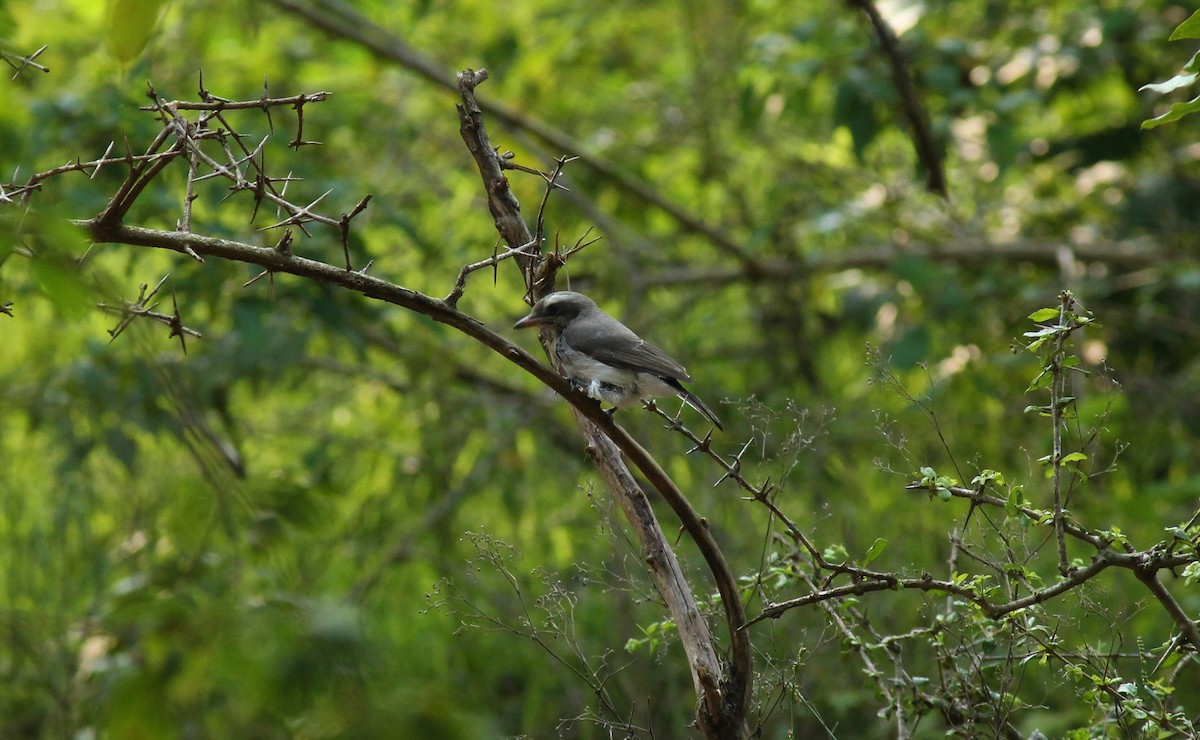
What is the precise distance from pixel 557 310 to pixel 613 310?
4.00 meters

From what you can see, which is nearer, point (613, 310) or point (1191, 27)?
point (1191, 27)

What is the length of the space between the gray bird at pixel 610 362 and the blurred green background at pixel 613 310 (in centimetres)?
54

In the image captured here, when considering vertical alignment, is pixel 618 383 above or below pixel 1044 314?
above

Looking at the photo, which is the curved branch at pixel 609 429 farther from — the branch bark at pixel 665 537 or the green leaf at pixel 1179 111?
the green leaf at pixel 1179 111

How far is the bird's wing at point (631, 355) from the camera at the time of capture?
4254 mm

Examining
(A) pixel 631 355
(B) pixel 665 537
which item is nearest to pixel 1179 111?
(B) pixel 665 537

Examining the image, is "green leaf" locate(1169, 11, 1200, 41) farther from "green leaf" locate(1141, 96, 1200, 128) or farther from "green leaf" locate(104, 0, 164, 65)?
"green leaf" locate(104, 0, 164, 65)

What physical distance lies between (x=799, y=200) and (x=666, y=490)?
251 inches

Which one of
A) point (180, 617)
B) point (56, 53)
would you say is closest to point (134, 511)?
point (56, 53)

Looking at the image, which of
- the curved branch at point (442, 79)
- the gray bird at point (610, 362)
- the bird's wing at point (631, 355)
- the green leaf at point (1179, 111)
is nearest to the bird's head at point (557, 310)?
the gray bird at point (610, 362)

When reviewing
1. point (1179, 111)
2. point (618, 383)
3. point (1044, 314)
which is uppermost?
point (618, 383)

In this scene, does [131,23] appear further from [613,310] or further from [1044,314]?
[613,310]

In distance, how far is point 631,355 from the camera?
4.32m

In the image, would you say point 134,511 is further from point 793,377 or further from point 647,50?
point 647,50
